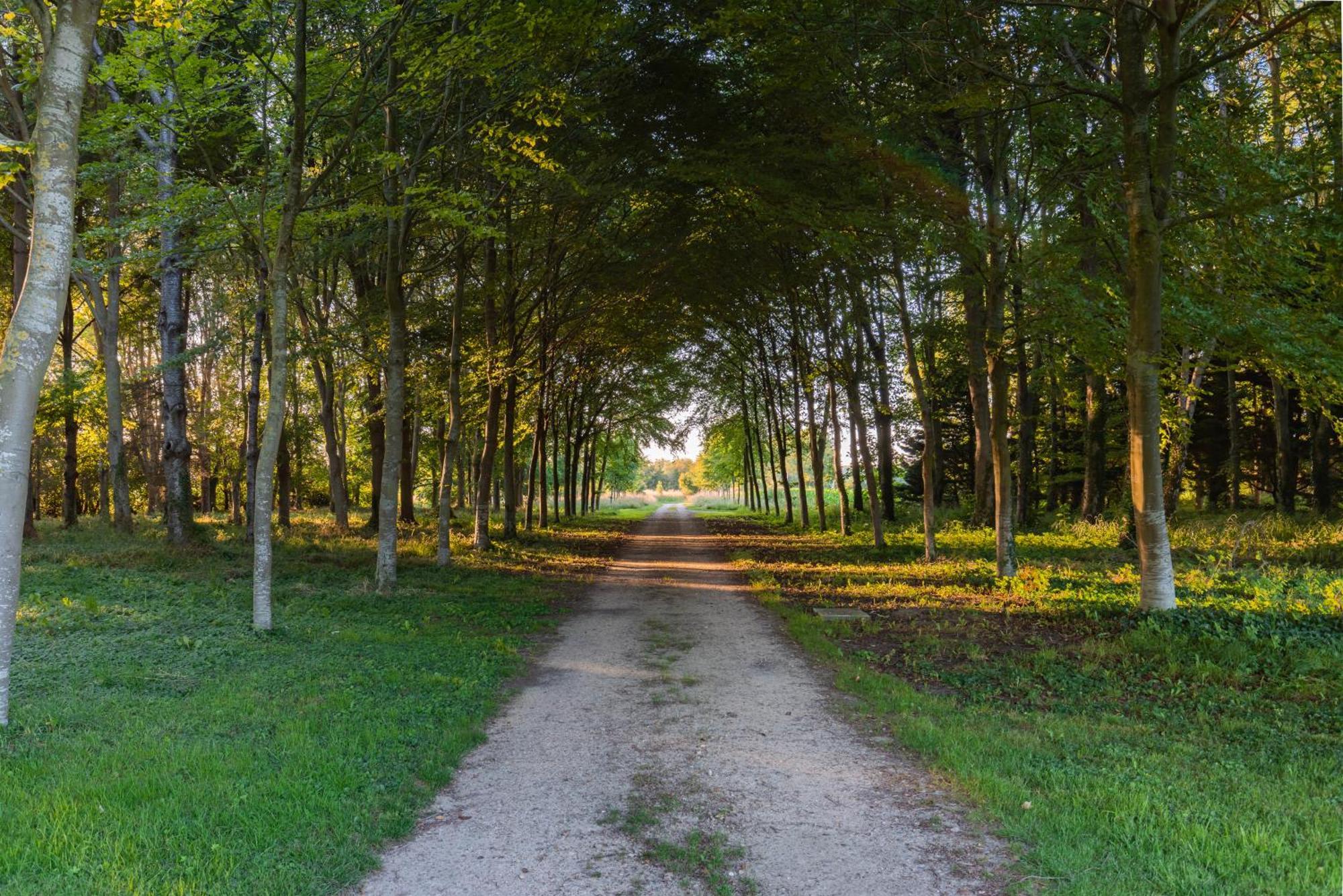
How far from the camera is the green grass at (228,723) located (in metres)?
3.72

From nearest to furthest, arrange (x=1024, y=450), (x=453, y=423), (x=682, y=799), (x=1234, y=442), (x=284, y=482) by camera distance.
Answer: (x=682, y=799), (x=453, y=423), (x=1234, y=442), (x=1024, y=450), (x=284, y=482)

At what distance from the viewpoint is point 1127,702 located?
663cm

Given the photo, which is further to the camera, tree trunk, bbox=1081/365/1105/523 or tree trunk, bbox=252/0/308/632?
tree trunk, bbox=1081/365/1105/523

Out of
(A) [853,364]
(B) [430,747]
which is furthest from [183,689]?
(A) [853,364]

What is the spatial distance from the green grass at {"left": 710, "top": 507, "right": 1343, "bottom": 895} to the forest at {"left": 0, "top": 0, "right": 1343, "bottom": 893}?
0.06 meters

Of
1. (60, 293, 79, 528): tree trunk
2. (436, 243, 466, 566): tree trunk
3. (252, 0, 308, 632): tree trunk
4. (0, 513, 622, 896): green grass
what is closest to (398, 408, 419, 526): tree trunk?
(436, 243, 466, 566): tree trunk

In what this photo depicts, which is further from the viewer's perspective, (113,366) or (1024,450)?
(1024,450)

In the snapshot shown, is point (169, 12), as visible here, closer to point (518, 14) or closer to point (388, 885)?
point (518, 14)

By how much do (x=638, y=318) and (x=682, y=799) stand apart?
2128 cm

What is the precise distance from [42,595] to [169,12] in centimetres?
825

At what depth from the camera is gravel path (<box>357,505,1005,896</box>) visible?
3701 millimetres

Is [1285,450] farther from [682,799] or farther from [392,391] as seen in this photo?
[392,391]

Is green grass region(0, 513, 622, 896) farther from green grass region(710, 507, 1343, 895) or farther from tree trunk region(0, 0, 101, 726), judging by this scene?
green grass region(710, 507, 1343, 895)

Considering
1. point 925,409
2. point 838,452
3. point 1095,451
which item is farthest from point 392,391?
point 1095,451
